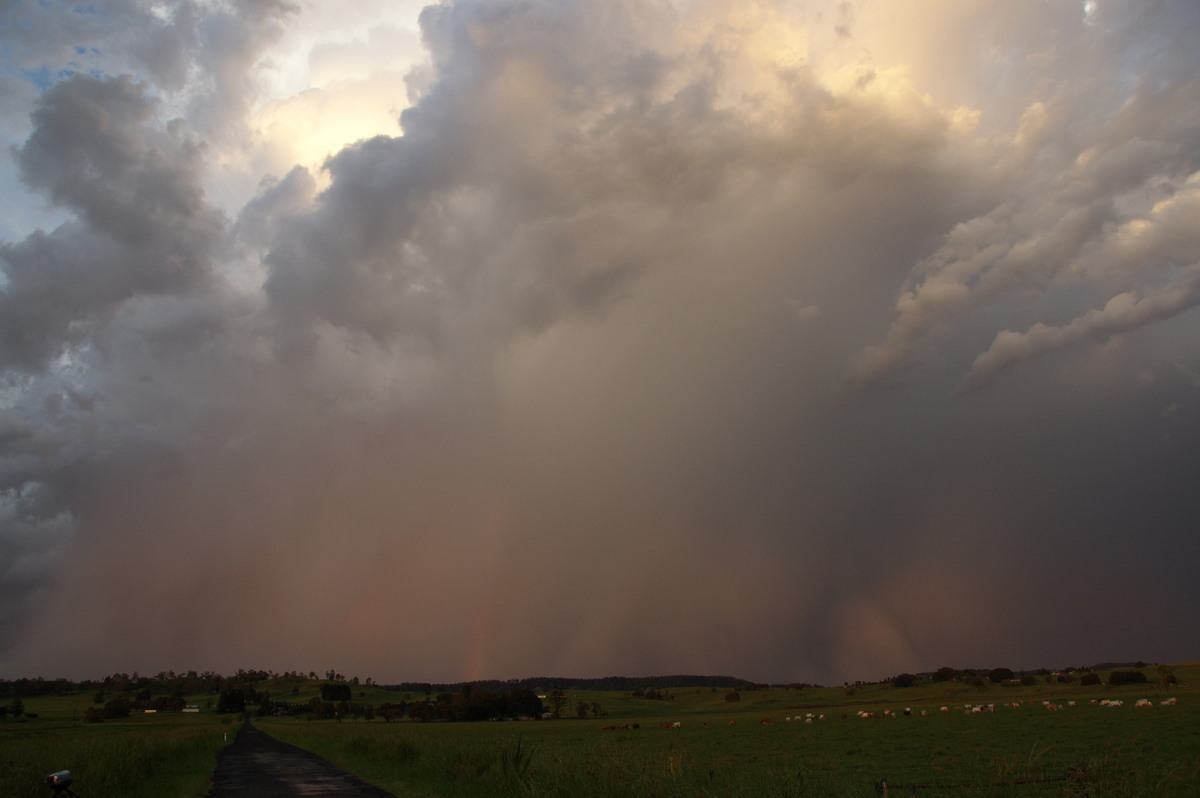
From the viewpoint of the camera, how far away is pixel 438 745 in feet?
94.3

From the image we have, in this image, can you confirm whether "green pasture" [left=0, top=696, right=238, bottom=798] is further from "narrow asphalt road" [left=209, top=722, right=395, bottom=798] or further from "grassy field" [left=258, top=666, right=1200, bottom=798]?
"grassy field" [left=258, top=666, right=1200, bottom=798]

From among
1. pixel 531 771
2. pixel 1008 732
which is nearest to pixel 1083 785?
pixel 531 771

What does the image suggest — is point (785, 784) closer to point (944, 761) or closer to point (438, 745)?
point (438, 745)

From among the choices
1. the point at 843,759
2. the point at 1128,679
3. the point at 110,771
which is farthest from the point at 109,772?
the point at 1128,679

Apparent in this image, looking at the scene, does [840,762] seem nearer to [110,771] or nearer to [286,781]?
[286,781]

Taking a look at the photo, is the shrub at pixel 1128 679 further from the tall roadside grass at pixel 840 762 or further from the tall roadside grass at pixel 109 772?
the tall roadside grass at pixel 109 772

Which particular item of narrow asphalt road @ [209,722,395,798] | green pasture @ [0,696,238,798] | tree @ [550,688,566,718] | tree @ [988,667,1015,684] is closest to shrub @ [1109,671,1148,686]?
tree @ [988,667,1015,684]

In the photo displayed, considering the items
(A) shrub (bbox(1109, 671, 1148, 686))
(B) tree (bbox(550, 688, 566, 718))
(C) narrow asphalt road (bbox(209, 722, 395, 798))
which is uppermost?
(C) narrow asphalt road (bbox(209, 722, 395, 798))

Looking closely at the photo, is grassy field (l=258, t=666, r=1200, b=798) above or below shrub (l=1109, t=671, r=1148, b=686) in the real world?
above

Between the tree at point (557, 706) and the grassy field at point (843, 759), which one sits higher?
the grassy field at point (843, 759)

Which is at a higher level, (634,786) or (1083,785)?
(1083,785)

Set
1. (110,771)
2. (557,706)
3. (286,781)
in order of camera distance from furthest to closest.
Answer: (557,706), (286,781), (110,771)

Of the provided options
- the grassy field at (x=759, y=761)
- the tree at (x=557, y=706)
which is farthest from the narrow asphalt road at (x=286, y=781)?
the tree at (x=557, y=706)

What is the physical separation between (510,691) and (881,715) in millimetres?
87944
